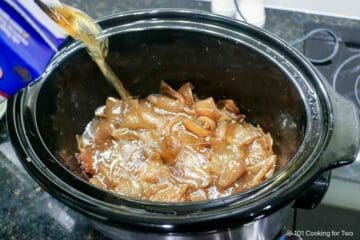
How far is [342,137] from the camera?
768 millimetres

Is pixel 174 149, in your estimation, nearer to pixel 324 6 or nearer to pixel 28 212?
pixel 28 212

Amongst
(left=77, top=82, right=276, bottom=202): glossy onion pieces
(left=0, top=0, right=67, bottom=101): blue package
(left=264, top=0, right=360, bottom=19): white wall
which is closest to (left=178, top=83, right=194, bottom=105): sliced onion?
(left=77, top=82, right=276, bottom=202): glossy onion pieces

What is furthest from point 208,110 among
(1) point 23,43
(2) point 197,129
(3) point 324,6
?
(3) point 324,6

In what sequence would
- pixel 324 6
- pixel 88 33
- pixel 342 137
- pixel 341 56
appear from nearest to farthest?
pixel 342 137, pixel 88 33, pixel 341 56, pixel 324 6

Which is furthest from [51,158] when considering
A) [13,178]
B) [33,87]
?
[13,178]

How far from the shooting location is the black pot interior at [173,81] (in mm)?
909

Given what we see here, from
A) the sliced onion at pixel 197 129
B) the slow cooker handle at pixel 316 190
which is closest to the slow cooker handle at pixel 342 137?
the slow cooker handle at pixel 316 190

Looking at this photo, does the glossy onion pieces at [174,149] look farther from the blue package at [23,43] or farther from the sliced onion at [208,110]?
the blue package at [23,43]

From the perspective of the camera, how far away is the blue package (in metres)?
0.78

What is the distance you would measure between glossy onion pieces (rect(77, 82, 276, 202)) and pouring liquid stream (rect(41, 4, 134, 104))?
0.03 m

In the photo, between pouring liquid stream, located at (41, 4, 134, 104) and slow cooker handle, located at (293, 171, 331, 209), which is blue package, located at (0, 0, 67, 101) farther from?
slow cooker handle, located at (293, 171, 331, 209)

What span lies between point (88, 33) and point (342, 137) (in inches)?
16.7

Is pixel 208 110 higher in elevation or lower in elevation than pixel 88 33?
lower

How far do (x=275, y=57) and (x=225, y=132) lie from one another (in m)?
0.15
